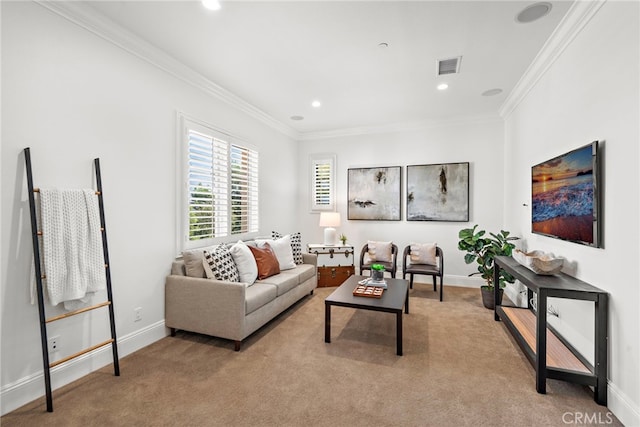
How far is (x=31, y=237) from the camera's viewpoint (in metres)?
2.00

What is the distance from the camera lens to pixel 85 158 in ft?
7.57

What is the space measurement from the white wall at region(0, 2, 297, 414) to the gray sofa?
147 millimetres

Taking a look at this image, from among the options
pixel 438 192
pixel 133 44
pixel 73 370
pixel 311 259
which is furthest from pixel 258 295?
pixel 438 192

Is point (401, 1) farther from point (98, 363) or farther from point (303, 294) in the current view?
point (98, 363)

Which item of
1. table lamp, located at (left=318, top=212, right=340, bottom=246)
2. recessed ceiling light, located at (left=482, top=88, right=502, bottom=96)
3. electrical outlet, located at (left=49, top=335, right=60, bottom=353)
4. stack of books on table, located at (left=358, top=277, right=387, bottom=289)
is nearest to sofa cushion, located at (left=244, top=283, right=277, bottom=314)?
stack of books on table, located at (left=358, top=277, right=387, bottom=289)

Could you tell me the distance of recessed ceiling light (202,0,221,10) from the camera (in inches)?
84.7

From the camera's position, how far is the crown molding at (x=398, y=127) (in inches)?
187

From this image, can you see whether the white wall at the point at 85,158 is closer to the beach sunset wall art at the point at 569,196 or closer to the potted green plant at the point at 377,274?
the potted green plant at the point at 377,274

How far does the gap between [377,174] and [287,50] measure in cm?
302

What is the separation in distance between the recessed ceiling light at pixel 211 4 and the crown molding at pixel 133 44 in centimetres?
87

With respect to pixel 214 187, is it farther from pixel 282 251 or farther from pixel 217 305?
pixel 217 305

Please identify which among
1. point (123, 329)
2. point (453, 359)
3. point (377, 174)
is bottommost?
point (453, 359)

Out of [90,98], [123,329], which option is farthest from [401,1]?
[123,329]

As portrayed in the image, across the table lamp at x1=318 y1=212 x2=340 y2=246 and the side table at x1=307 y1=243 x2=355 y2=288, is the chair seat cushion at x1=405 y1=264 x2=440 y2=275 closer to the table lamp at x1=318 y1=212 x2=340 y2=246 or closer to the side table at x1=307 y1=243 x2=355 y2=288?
the side table at x1=307 y1=243 x2=355 y2=288
